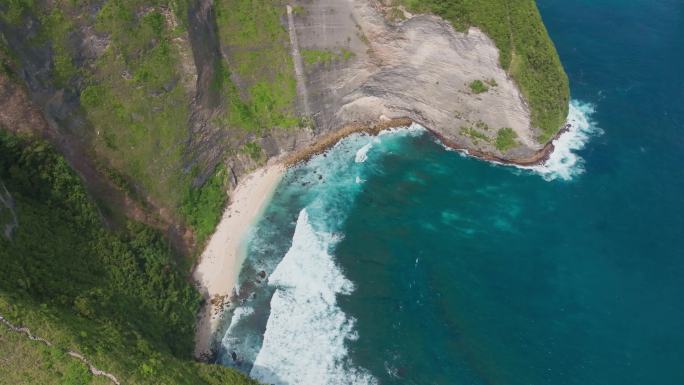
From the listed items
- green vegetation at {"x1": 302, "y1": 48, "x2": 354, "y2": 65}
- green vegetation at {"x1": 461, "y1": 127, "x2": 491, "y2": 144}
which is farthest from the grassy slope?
green vegetation at {"x1": 461, "y1": 127, "x2": 491, "y2": 144}

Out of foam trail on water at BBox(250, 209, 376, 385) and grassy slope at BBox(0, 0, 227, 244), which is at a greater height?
grassy slope at BBox(0, 0, 227, 244)

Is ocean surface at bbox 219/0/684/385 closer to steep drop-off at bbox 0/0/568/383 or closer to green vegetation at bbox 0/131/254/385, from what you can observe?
steep drop-off at bbox 0/0/568/383

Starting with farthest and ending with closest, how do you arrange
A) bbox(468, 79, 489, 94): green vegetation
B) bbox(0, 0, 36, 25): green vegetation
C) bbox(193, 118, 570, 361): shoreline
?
bbox(468, 79, 489, 94): green vegetation, bbox(193, 118, 570, 361): shoreline, bbox(0, 0, 36, 25): green vegetation

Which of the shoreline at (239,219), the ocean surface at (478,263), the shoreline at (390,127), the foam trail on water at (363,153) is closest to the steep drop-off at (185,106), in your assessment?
the shoreline at (390,127)

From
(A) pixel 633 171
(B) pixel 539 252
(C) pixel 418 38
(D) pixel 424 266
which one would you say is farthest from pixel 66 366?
(A) pixel 633 171

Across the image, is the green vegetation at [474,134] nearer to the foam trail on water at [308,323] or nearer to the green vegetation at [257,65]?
the green vegetation at [257,65]

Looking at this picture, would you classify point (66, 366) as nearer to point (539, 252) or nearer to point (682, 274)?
point (539, 252)

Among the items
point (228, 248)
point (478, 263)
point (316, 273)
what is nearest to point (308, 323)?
point (316, 273)
